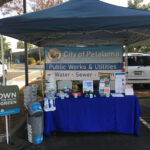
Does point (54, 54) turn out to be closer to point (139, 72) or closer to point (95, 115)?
point (95, 115)

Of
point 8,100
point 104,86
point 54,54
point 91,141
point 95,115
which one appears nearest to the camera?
point 8,100

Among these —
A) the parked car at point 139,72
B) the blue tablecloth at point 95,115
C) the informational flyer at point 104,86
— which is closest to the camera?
the blue tablecloth at point 95,115

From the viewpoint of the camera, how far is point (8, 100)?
3.03 m

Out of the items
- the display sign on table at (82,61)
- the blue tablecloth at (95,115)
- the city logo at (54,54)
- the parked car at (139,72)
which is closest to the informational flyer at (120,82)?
the blue tablecloth at (95,115)

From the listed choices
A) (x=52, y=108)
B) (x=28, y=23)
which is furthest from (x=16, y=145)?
(x=28, y=23)

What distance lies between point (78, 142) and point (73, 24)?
231 cm

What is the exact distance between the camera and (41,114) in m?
3.19

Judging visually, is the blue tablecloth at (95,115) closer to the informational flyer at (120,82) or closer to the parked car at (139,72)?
the informational flyer at (120,82)

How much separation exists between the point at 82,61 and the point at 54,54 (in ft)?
2.53

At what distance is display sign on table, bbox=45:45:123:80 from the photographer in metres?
4.31

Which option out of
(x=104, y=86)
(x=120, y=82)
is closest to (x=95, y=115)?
(x=104, y=86)

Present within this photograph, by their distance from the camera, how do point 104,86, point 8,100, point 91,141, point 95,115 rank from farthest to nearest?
point 104,86
point 95,115
point 91,141
point 8,100

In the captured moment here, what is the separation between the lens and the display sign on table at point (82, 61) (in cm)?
431

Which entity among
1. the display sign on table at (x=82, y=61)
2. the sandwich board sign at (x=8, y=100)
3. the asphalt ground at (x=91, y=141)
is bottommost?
the asphalt ground at (x=91, y=141)
